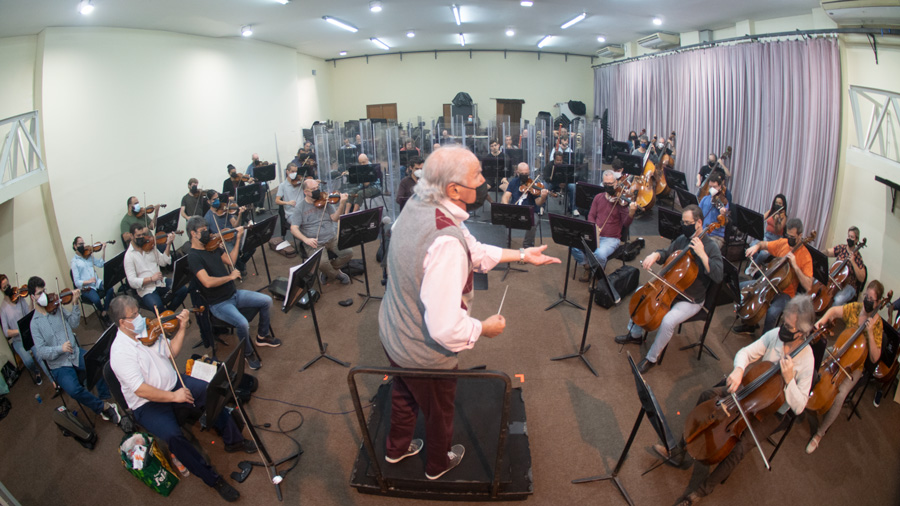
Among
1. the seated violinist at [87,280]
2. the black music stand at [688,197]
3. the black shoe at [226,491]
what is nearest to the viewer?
the black shoe at [226,491]

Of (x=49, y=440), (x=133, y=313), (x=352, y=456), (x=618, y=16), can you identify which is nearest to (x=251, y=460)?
(x=352, y=456)

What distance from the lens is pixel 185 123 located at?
9172 mm

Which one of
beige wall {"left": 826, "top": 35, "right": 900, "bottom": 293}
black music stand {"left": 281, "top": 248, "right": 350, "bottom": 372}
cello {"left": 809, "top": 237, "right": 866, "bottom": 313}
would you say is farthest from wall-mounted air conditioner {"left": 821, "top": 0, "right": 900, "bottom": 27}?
black music stand {"left": 281, "top": 248, "right": 350, "bottom": 372}

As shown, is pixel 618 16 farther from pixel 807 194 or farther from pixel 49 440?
pixel 49 440

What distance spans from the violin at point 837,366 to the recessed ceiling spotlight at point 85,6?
8.16 m

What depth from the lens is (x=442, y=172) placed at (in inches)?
86.4

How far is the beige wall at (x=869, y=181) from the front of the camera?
4.97 m

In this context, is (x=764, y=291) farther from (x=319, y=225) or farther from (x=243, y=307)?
(x=243, y=307)

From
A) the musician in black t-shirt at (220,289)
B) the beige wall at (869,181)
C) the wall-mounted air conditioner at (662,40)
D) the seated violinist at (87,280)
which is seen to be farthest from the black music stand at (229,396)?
the wall-mounted air conditioner at (662,40)

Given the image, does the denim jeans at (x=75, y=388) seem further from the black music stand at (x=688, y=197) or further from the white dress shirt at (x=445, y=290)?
the black music stand at (x=688, y=197)

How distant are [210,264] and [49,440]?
73.6 inches

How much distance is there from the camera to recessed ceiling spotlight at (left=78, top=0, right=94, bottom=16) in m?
5.47

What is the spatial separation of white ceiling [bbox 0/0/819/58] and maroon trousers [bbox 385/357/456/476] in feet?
17.9

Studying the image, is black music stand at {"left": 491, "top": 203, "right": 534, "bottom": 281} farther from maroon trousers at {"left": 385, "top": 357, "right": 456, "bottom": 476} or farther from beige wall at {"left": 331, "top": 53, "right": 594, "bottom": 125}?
beige wall at {"left": 331, "top": 53, "right": 594, "bottom": 125}
